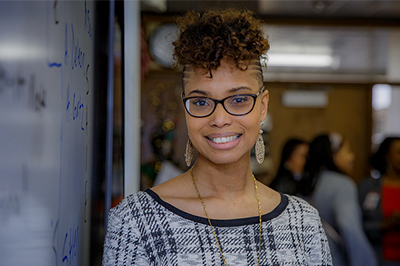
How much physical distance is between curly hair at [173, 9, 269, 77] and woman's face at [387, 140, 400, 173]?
97.3 inches

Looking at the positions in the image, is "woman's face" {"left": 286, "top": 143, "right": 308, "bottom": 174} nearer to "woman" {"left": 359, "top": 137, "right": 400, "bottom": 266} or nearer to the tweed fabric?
"woman" {"left": 359, "top": 137, "right": 400, "bottom": 266}

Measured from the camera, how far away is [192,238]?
1072 millimetres

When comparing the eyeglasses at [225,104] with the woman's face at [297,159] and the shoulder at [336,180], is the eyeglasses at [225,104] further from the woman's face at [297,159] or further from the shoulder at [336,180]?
the woman's face at [297,159]

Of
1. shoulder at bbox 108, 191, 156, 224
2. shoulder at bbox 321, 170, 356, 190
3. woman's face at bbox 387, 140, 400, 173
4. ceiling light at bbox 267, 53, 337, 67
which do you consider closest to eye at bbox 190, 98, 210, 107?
shoulder at bbox 108, 191, 156, 224

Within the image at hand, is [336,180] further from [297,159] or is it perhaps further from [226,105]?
[226,105]

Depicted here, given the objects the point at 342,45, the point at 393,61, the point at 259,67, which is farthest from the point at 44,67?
the point at 393,61

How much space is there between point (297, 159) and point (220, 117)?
97.9 inches

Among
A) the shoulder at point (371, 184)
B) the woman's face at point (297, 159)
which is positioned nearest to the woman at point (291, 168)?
the woman's face at point (297, 159)

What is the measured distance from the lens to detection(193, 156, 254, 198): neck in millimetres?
1202

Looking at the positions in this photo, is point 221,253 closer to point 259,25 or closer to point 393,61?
point 259,25

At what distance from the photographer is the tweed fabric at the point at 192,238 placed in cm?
103

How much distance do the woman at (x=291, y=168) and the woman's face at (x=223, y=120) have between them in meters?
2.04

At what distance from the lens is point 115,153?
55.9 inches

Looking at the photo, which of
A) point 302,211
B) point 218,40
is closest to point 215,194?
point 302,211
